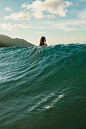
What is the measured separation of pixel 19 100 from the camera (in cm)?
393

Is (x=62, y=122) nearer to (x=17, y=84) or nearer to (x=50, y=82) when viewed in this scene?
(x=50, y=82)

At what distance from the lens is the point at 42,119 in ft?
9.68

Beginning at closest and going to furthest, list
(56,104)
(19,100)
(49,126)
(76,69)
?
(49,126), (56,104), (19,100), (76,69)

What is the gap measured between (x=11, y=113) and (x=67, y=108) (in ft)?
5.19

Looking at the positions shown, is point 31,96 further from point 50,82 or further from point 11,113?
point 50,82

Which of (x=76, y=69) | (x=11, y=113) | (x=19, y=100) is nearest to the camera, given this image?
(x=11, y=113)

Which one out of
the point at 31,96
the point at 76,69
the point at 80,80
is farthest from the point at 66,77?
the point at 31,96

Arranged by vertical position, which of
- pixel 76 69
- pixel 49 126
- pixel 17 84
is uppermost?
pixel 76 69

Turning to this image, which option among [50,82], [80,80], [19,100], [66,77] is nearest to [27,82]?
[50,82]

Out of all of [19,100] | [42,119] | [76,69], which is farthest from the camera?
[76,69]

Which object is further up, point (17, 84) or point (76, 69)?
point (76, 69)

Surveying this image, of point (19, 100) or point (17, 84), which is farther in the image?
point (17, 84)

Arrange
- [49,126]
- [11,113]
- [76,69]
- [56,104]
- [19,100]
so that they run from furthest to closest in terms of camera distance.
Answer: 1. [76,69]
2. [19,100]
3. [56,104]
4. [11,113]
5. [49,126]

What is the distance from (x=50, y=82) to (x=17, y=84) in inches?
59.4
